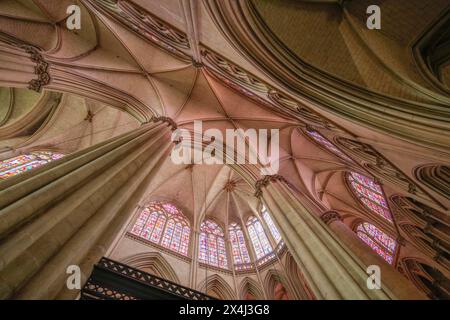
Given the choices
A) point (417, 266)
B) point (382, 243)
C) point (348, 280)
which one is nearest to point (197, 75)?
point (348, 280)

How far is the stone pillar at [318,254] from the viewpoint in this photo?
3975mm

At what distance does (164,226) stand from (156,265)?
228cm

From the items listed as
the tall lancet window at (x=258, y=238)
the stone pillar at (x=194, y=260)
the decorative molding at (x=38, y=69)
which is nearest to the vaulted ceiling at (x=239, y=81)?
the decorative molding at (x=38, y=69)

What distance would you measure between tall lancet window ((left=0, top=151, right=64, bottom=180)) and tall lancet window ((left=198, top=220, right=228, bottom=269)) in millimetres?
7772

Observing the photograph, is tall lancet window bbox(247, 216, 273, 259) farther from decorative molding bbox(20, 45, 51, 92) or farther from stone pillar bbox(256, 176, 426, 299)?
decorative molding bbox(20, 45, 51, 92)

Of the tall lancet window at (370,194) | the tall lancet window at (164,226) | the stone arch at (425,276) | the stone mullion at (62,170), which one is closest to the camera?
the stone mullion at (62,170)

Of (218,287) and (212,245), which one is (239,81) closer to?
(218,287)

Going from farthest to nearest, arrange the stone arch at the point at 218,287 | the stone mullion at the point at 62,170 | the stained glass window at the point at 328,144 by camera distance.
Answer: the stone arch at the point at 218,287 < the stained glass window at the point at 328,144 < the stone mullion at the point at 62,170

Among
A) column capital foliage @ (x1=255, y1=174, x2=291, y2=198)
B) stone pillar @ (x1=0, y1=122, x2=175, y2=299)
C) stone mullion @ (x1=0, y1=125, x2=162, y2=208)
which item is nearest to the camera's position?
stone pillar @ (x1=0, y1=122, x2=175, y2=299)

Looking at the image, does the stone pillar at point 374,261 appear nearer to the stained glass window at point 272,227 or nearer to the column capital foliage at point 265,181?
the column capital foliage at point 265,181

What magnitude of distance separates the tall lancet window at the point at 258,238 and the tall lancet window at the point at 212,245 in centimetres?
156

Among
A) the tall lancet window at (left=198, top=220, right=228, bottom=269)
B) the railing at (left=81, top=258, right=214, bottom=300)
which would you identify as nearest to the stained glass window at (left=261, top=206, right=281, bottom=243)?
the tall lancet window at (left=198, top=220, right=228, bottom=269)

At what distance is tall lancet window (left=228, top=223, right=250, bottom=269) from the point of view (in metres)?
11.9

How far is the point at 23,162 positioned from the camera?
34.5 feet
